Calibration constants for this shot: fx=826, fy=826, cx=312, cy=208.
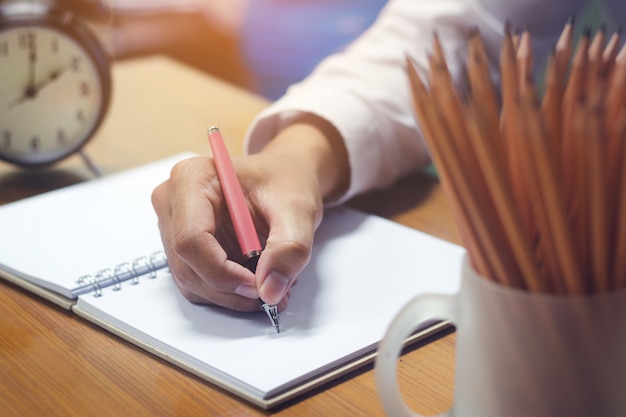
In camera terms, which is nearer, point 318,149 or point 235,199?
point 235,199

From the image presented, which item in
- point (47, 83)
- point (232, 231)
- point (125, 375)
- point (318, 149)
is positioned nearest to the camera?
point (125, 375)

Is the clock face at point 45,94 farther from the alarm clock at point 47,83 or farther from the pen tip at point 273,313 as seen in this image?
the pen tip at point 273,313

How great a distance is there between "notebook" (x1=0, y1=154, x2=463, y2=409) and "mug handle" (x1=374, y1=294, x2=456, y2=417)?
0.10 meters

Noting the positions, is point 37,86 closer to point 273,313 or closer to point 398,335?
point 273,313

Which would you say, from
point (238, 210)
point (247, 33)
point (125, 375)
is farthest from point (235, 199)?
point (247, 33)

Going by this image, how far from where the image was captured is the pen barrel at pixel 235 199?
1.80 ft

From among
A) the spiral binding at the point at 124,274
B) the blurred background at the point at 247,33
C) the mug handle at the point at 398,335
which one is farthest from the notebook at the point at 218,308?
the blurred background at the point at 247,33

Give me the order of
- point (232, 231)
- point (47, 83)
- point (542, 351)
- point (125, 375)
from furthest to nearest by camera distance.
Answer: point (47, 83), point (232, 231), point (125, 375), point (542, 351)

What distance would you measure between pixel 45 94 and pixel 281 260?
43 cm

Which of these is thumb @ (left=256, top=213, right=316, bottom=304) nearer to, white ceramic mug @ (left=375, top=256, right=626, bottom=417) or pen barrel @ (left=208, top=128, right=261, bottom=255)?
pen barrel @ (left=208, top=128, right=261, bottom=255)

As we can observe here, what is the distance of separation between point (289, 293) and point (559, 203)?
29cm

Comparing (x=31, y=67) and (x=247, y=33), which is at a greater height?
(x=31, y=67)

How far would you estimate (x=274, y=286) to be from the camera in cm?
51

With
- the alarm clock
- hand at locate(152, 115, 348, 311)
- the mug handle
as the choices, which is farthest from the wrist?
the mug handle
